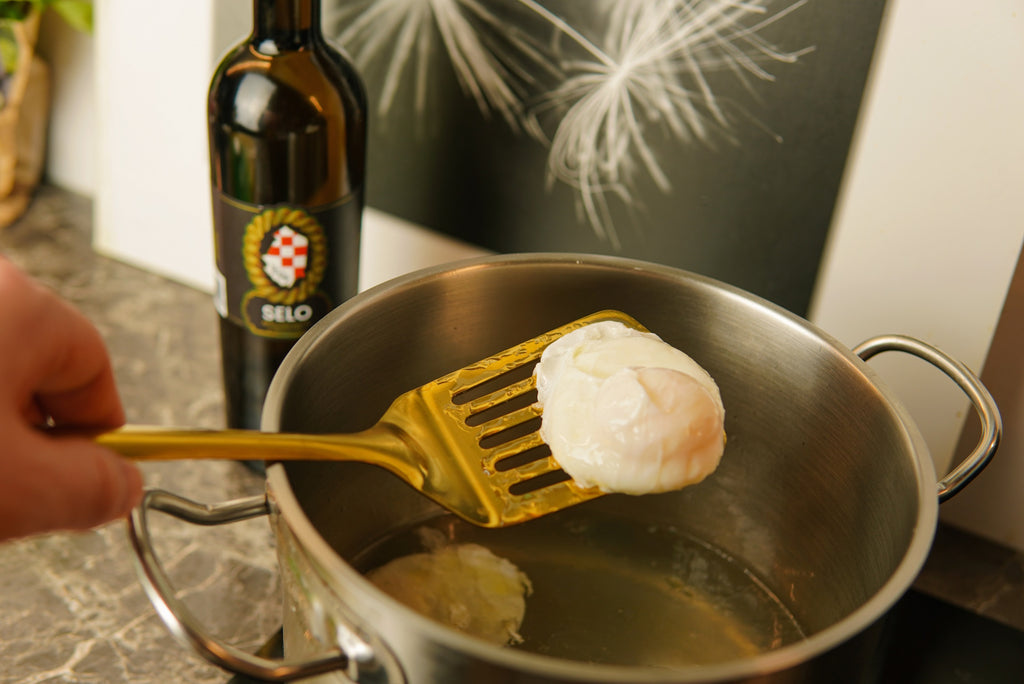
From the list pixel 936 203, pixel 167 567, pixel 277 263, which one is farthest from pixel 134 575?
pixel 936 203

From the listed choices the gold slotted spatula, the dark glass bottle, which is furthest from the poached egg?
the dark glass bottle

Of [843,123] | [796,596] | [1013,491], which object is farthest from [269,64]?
[1013,491]

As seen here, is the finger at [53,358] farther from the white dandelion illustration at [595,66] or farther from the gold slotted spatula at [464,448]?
the white dandelion illustration at [595,66]

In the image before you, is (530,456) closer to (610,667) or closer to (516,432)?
(516,432)

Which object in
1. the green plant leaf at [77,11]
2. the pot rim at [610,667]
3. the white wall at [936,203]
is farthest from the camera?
the green plant leaf at [77,11]

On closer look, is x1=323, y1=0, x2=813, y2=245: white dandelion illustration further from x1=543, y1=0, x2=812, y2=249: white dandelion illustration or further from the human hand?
the human hand

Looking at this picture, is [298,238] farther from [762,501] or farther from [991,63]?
[991,63]

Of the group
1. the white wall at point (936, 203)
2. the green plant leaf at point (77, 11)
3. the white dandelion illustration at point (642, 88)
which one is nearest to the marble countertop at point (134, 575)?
the green plant leaf at point (77, 11)
